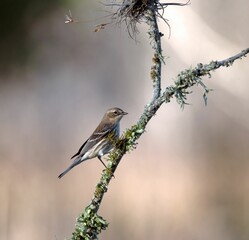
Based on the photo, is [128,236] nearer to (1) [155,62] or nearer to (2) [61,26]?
(1) [155,62]

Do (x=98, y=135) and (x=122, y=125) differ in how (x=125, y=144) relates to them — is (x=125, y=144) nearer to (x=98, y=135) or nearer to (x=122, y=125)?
(x=98, y=135)

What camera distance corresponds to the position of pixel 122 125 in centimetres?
1355

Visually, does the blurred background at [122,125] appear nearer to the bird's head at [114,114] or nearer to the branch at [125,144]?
the bird's head at [114,114]

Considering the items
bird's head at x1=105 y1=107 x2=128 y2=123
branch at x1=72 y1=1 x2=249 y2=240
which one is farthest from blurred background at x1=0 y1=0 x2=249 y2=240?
branch at x1=72 y1=1 x2=249 y2=240

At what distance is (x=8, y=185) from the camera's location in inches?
413

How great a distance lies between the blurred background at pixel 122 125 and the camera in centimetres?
973

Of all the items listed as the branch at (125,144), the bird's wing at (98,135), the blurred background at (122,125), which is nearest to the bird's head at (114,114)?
the bird's wing at (98,135)

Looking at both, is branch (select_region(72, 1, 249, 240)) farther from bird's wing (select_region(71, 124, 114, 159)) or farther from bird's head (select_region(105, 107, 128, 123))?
bird's head (select_region(105, 107, 128, 123))

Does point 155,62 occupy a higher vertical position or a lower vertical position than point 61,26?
lower

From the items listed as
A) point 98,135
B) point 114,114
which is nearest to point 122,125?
point 114,114

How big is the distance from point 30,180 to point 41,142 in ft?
9.03

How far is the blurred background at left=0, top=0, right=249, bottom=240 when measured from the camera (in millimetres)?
9727

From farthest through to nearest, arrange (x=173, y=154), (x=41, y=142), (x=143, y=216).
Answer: (x=41, y=142) → (x=173, y=154) → (x=143, y=216)

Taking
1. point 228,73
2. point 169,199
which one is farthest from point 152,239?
point 228,73
